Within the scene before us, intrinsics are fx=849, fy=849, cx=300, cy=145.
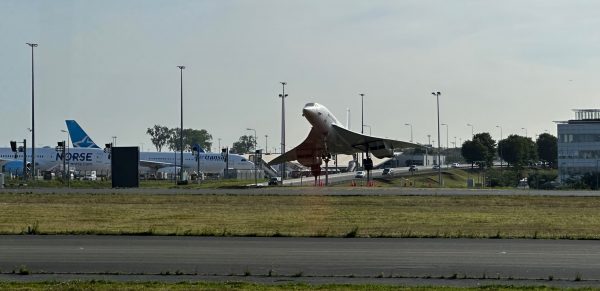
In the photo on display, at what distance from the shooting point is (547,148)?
576 ft

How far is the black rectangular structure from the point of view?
232 feet

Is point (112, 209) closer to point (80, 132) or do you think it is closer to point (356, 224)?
point (356, 224)

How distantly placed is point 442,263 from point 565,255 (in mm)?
4128

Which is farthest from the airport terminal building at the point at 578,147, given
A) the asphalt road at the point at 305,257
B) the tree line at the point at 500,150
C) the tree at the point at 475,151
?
the asphalt road at the point at 305,257

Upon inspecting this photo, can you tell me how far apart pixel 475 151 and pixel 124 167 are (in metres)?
96.5

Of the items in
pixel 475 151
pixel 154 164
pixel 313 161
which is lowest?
pixel 313 161

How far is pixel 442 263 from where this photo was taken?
66.3ft

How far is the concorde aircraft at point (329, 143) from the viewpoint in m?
60.7

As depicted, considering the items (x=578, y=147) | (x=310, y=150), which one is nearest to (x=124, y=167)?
(x=310, y=150)

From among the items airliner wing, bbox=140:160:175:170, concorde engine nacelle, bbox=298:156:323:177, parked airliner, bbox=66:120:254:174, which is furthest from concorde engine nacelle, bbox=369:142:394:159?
airliner wing, bbox=140:160:175:170

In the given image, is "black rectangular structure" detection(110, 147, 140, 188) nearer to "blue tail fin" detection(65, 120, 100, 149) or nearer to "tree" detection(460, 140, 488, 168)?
"blue tail fin" detection(65, 120, 100, 149)

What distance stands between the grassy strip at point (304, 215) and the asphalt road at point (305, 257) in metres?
2.59

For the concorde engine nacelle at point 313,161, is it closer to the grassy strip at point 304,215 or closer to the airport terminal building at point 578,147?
the grassy strip at point 304,215

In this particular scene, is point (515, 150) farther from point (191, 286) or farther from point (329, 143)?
point (191, 286)
